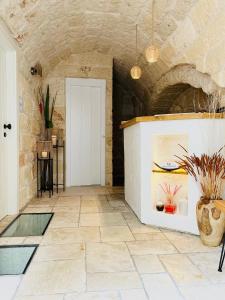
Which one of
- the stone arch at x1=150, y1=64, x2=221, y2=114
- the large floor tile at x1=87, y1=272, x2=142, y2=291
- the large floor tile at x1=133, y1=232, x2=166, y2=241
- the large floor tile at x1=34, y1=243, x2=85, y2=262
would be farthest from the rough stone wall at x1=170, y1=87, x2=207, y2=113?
the large floor tile at x1=87, y1=272, x2=142, y2=291

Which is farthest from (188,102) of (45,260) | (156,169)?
(45,260)

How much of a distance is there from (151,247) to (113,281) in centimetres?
65

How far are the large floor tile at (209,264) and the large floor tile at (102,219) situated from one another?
3.39ft

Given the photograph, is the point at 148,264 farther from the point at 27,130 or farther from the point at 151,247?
the point at 27,130

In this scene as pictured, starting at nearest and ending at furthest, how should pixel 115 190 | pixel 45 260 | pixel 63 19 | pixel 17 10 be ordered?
pixel 45 260 < pixel 17 10 < pixel 63 19 < pixel 115 190

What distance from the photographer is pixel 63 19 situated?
3.53 metres

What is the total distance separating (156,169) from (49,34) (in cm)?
265

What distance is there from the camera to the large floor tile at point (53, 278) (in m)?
1.57

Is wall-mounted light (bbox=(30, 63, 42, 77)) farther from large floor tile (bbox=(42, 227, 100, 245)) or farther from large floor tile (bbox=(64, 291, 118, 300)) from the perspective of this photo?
large floor tile (bbox=(64, 291, 118, 300))

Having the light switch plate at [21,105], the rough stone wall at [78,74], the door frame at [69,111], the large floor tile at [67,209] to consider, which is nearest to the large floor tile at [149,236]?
the large floor tile at [67,209]

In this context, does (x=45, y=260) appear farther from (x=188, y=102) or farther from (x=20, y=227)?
(x=188, y=102)

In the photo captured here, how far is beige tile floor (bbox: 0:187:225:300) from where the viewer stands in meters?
1.55

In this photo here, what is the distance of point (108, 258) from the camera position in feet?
6.56

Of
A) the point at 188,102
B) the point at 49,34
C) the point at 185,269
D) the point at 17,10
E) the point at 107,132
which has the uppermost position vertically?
the point at 49,34
